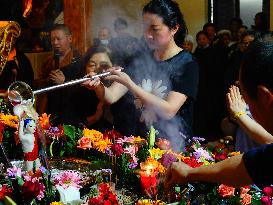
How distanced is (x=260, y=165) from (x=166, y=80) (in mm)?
1340

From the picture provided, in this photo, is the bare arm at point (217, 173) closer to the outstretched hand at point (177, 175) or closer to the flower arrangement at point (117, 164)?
the outstretched hand at point (177, 175)

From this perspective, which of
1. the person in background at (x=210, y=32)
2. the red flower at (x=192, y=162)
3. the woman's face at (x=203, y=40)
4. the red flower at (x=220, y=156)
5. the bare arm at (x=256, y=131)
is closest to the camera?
the red flower at (x=192, y=162)

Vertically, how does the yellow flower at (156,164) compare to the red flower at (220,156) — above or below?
below

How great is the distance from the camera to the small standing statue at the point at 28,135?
244cm

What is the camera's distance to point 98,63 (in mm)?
3730

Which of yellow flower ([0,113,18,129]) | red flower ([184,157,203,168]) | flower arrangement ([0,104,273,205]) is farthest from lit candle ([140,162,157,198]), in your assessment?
yellow flower ([0,113,18,129])

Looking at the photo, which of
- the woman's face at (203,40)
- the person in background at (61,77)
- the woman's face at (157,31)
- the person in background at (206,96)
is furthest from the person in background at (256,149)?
the woman's face at (203,40)

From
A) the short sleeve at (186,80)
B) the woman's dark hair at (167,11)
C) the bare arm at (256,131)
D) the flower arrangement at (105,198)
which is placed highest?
the woman's dark hair at (167,11)

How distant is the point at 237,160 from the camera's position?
5.88 ft

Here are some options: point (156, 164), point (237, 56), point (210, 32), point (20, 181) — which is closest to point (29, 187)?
point (20, 181)

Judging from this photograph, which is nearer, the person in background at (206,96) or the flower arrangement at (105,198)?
the flower arrangement at (105,198)

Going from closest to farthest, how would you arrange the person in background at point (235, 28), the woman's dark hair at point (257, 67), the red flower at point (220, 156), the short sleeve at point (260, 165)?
the woman's dark hair at point (257, 67) → the short sleeve at point (260, 165) → the red flower at point (220, 156) → the person in background at point (235, 28)

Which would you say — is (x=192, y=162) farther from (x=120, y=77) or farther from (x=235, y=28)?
(x=235, y=28)

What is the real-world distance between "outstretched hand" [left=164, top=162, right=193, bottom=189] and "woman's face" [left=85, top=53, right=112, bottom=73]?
1796 mm
